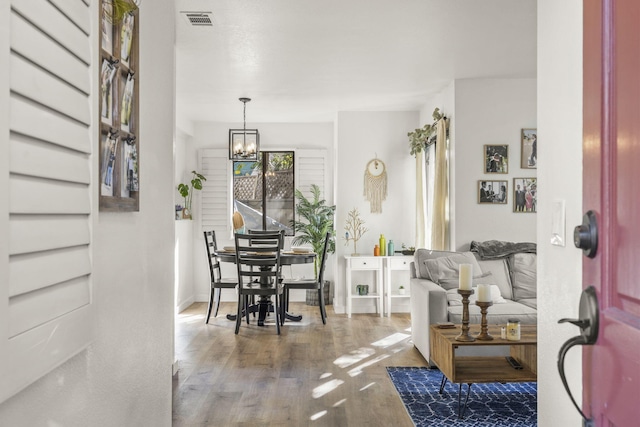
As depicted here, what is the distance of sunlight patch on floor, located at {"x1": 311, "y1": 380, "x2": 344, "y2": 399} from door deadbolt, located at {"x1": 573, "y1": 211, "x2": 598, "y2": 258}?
3.21 metres

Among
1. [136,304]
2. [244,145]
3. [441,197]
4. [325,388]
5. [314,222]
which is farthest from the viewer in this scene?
[314,222]

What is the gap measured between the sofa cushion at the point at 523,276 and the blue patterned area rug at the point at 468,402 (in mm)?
1260

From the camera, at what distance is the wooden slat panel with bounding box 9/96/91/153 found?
92 cm

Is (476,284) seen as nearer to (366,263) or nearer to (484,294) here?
(484,294)

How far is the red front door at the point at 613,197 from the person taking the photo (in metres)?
0.88

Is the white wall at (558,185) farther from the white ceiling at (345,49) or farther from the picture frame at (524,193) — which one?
the picture frame at (524,193)

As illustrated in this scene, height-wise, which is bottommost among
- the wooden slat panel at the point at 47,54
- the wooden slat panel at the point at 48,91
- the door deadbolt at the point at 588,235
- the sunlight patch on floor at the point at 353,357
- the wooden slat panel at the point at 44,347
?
the sunlight patch on floor at the point at 353,357

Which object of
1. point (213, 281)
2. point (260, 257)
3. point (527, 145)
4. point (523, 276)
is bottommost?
point (213, 281)

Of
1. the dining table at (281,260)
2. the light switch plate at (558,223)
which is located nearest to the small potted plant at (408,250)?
the dining table at (281,260)

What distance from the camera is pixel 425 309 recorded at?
482 cm

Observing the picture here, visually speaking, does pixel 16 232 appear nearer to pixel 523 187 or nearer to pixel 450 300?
pixel 450 300

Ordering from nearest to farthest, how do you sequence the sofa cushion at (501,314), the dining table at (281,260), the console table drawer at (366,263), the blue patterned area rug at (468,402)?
the blue patterned area rug at (468,402) → the sofa cushion at (501,314) → the dining table at (281,260) → the console table drawer at (366,263)

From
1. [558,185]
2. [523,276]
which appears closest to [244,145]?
[523,276]

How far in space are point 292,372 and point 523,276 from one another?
2334 millimetres
